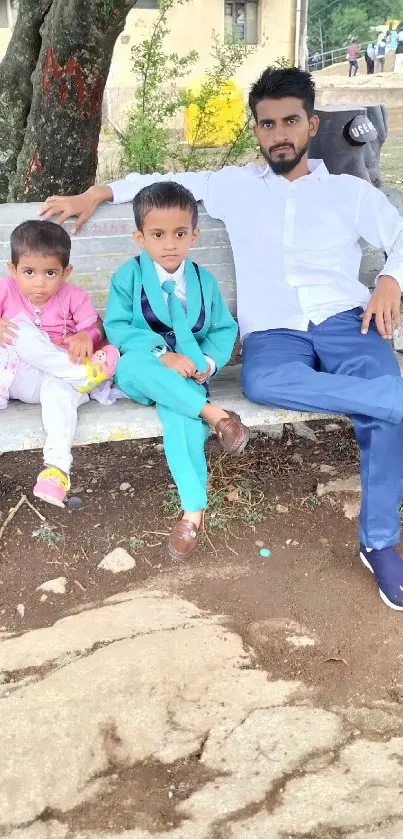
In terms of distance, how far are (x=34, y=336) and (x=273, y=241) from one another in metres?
1.14

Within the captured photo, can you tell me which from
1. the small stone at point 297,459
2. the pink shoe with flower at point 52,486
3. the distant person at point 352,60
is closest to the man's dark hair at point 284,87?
the small stone at point 297,459

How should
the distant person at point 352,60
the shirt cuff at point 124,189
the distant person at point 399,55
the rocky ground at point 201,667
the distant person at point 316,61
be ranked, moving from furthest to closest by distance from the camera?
the distant person at point 316,61 < the distant person at point 399,55 < the distant person at point 352,60 < the shirt cuff at point 124,189 < the rocky ground at point 201,667

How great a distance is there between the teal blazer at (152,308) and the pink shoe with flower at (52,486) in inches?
21.7

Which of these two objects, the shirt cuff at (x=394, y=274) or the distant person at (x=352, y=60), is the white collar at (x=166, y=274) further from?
the distant person at (x=352, y=60)

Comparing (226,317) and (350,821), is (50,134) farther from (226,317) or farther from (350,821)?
(350,821)

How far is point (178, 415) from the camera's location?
2.79 m

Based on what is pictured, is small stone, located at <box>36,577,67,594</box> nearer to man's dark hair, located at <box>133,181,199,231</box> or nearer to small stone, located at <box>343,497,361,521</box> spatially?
small stone, located at <box>343,497,361,521</box>

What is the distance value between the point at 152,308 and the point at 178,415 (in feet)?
1.54

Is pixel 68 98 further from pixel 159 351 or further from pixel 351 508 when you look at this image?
pixel 351 508

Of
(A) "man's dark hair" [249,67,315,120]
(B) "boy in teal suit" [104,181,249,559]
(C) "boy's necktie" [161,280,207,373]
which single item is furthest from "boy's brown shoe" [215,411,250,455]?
(A) "man's dark hair" [249,67,315,120]

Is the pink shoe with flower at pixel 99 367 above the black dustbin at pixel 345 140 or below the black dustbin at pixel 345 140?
below

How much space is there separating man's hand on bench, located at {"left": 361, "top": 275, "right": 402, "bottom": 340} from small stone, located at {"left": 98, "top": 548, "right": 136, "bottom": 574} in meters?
1.38

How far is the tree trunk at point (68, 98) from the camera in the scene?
4.09 m

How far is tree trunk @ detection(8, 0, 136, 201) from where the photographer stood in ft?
13.4
